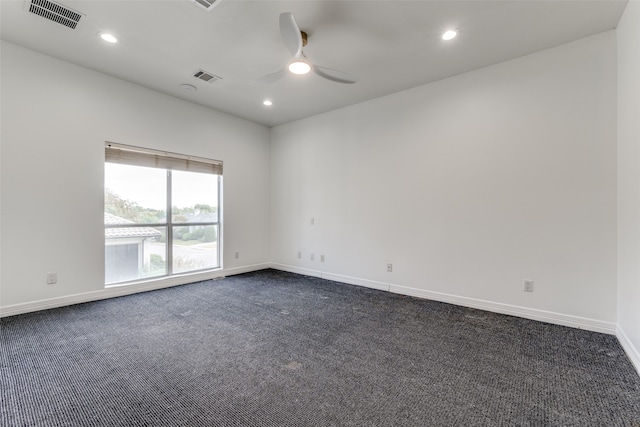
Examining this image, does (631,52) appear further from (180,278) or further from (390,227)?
(180,278)

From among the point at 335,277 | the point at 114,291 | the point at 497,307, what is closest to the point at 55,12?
the point at 114,291

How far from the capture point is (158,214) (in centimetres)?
425

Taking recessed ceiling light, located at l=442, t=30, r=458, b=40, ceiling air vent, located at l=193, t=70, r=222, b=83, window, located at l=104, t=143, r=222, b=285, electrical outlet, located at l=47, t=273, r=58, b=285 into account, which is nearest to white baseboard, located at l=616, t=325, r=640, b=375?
recessed ceiling light, located at l=442, t=30, r=458, b=40

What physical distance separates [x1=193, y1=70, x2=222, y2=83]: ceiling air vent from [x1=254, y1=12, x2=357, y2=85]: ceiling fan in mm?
1136

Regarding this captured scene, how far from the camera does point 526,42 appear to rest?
282cm

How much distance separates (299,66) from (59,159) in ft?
10.0

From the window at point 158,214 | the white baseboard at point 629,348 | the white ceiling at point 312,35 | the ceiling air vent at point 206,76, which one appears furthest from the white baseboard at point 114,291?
the white baseboard at point 629,348

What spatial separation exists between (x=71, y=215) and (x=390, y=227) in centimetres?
410

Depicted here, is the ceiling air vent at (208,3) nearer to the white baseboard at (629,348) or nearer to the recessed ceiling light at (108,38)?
the recessed ceiling light at (108,38)

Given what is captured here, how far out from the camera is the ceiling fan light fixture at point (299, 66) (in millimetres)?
2525

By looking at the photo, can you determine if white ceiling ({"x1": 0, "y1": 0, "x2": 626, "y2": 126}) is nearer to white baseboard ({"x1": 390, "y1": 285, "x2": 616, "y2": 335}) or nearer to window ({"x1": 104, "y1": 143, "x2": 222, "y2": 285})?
window ({"x1": 104, "y1": 143, "x2": 222, "y2": 285})

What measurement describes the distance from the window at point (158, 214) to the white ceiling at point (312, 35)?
3.86 ft

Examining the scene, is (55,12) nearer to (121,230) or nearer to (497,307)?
(121,230)

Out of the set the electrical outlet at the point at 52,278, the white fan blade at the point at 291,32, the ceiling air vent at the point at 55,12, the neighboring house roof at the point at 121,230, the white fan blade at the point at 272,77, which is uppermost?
the ceiling air vent at the point at 55,12
